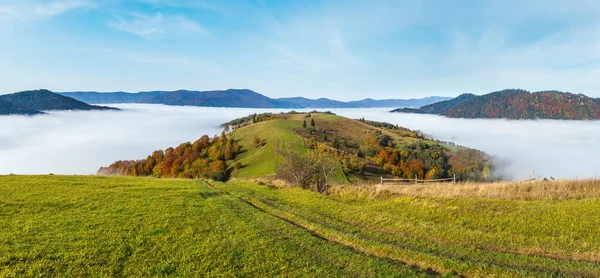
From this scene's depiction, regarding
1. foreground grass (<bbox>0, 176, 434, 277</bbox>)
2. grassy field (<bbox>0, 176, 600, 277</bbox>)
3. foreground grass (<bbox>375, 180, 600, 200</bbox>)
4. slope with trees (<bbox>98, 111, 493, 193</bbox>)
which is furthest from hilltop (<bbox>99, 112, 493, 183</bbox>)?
foreground grass (<bbox>0, 176, 434, 277</bbox>)

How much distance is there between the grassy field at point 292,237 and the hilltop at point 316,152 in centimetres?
7720

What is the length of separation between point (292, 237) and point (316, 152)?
82822mm

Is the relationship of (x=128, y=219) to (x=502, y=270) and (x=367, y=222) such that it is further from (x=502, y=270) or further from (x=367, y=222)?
(x=502, y=270)

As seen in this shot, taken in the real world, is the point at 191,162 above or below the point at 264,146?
below

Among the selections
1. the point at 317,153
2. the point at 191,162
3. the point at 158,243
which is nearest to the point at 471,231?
the point at 158,243

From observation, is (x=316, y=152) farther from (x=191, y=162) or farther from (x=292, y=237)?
(x=292, y=237)

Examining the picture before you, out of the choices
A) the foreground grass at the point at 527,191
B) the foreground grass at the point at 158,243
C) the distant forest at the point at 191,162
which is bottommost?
the distant forest at the point at 191,162

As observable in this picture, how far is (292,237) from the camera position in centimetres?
1366

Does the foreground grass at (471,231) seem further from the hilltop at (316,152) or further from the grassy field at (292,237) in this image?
Answer: the hilltop at (316,152)

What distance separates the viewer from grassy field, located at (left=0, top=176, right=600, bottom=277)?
10.3 meters

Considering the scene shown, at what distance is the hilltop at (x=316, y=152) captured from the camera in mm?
111812

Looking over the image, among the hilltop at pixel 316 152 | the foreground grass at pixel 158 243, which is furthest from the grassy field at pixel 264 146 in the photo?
the foreground grass at pixel 158 243

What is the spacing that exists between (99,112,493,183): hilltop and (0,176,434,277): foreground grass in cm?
7842

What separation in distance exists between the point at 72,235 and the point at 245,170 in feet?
311
